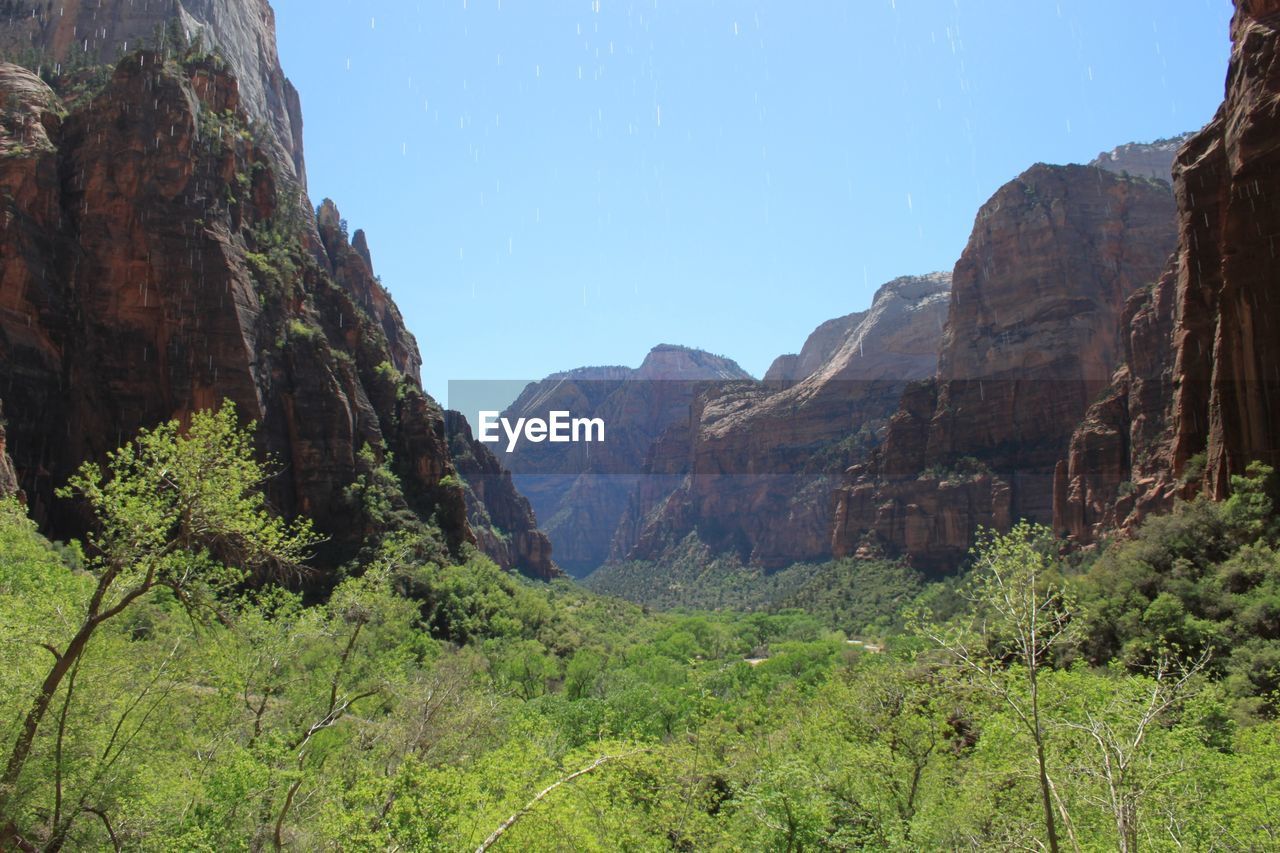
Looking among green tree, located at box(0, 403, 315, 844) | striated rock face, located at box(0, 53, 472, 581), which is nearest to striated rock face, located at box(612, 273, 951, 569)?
striated rock face, located at box(0, 53, 472, 581)

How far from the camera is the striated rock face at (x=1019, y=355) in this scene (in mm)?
94812

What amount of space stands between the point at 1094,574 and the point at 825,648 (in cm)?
3225

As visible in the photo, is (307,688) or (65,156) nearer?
(307,688)

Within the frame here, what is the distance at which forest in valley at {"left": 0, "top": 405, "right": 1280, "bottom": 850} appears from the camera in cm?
1127

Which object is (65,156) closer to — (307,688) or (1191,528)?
(307,688)

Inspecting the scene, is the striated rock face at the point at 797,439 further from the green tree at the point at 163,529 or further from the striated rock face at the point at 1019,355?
the green tree at the point at 163,529

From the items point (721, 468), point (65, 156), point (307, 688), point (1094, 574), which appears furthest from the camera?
point (721, 468)

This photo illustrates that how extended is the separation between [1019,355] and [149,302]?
94195mm

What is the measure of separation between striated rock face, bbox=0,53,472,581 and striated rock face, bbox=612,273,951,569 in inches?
4209

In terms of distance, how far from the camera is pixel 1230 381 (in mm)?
31312

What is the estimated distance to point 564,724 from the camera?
3462 cm

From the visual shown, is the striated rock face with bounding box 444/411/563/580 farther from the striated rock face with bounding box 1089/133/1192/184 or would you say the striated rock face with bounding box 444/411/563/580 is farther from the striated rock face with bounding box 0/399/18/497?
the striated rock face with bounding box 1089/133/1192/184

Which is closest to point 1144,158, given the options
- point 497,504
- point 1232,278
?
point 497,504

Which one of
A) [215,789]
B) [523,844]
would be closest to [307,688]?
[215,789]
